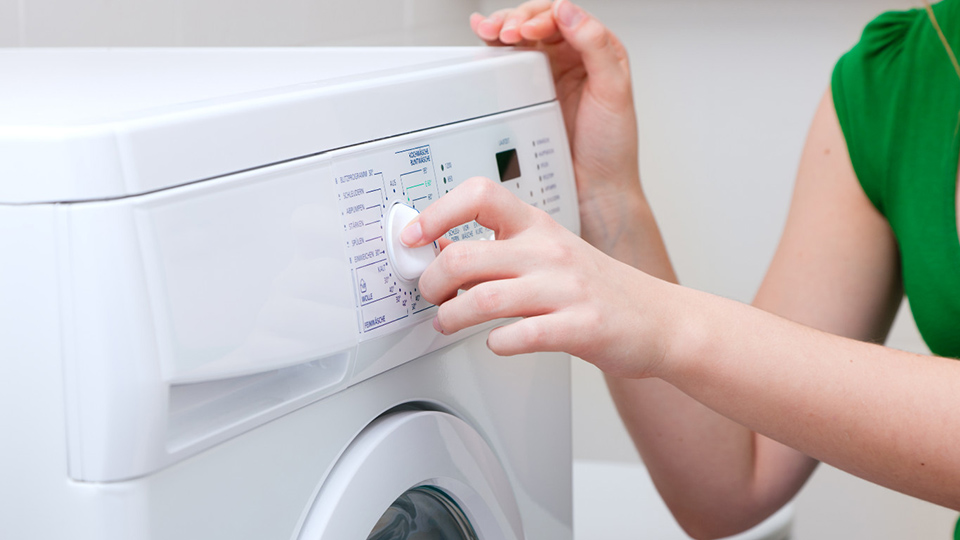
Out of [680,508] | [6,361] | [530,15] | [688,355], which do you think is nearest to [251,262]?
[6,361]

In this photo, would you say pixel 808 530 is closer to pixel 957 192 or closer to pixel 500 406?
pixel 957 192

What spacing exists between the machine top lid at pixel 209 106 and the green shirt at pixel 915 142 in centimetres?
37

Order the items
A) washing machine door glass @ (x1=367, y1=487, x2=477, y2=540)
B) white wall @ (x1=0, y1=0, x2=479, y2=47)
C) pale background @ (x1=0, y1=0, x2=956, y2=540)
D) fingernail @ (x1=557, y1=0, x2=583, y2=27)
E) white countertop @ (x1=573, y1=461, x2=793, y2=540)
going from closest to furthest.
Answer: washing machine door glass @ (x1=367, y1=487, x2=477, y2=540), fingernail @ (x1=557, y1=0, x2=583, y2=27), white wall @ (x1=0, y1=0, x2=479, y2=47), white countertop @ (x1=573, y1=461, x2=793, y2=540), pale background @ (x1=0, y1=0, x2=956, y2=540)

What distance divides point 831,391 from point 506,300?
22 centimetres

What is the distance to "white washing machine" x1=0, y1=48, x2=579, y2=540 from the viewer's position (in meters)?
0.34

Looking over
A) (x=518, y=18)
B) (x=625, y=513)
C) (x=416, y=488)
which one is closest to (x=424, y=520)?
(x=416, y=488)

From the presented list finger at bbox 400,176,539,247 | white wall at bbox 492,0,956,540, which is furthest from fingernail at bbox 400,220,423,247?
white wall at bbox 492,0,956,540

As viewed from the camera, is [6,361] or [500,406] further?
[500,406]

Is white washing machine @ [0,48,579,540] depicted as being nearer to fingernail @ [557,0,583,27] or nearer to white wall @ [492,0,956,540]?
fingernail @ [557,0,583,27]

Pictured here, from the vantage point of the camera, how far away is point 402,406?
0.51 m

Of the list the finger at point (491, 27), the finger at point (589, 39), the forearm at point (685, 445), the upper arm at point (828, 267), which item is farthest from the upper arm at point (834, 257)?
the finger at point (491, 27)

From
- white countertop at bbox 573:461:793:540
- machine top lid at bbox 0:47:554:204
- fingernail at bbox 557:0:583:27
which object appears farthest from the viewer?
white countertop at bbox 573:461:793:540

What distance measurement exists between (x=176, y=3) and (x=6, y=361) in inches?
26.9

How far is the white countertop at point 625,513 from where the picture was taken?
100 cm
